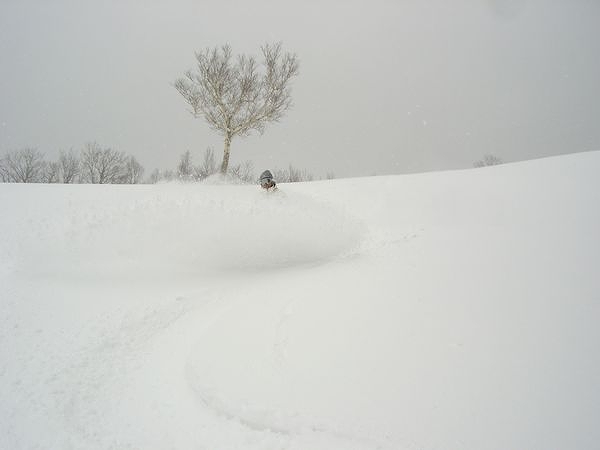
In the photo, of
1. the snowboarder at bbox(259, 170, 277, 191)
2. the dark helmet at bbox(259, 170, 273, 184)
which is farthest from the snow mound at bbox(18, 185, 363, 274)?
the dark helmet at bbox(259, 170, 273, 184)

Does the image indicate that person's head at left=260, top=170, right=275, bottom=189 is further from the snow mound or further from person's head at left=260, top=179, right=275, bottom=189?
the snow mound

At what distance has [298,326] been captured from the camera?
15.4 ft

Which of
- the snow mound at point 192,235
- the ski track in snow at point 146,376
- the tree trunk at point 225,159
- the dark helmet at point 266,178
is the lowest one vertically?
the ski track in snow at point 146,376

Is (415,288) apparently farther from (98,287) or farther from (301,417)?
(98,287)

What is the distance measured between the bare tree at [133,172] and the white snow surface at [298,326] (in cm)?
4056

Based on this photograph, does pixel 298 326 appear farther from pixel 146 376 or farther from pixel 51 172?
pixel 51 172

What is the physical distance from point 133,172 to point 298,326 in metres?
51.9

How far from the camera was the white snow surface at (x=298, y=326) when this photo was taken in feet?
10.5

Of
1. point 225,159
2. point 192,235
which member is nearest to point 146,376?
point 192,235

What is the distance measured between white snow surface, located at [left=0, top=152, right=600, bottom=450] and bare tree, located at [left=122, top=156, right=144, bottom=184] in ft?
133

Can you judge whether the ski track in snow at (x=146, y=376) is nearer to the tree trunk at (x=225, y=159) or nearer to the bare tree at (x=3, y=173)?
the tree trunk at (x=225, y=159)

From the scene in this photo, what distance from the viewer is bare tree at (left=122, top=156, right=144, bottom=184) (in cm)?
4595

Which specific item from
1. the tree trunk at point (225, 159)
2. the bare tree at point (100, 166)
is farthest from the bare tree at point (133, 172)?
the tree trunk at point (225, 159)

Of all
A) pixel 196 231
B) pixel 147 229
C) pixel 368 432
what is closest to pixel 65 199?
pixel 147 229
